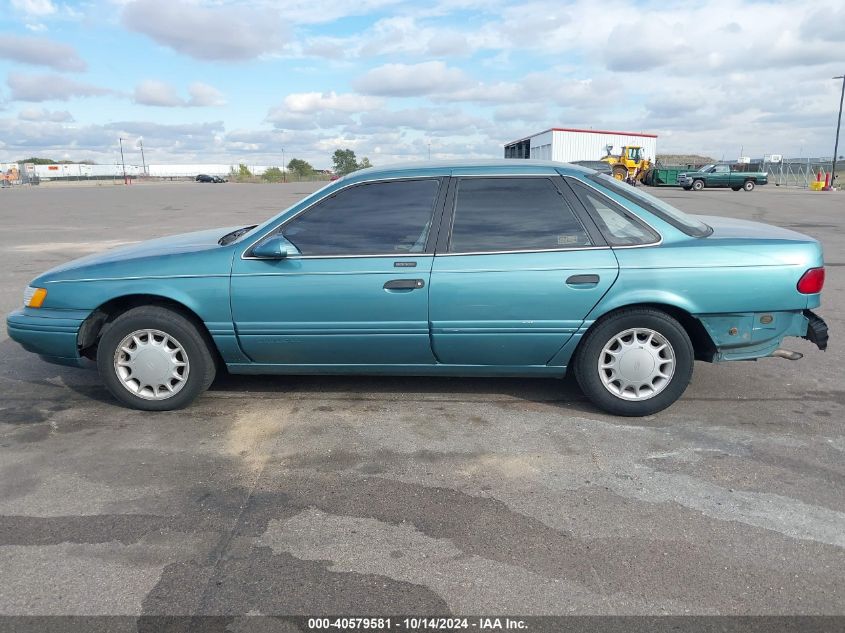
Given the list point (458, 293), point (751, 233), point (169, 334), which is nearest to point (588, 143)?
point (751, 233)

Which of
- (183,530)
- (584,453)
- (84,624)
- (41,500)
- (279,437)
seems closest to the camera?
(84,624)

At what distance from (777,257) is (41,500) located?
4142mm

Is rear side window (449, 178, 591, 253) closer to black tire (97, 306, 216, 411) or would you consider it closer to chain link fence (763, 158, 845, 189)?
black tire (97, 306, 216, 411)

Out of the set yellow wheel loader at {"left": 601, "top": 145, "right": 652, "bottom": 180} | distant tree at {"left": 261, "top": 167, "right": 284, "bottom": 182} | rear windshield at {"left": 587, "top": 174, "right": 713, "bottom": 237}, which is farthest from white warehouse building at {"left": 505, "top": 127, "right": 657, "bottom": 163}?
rear windshield at {"left": 587, "top": 174, "right": 713, "bottom": 237}

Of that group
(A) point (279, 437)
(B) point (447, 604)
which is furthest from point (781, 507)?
(A) point (279, 437)

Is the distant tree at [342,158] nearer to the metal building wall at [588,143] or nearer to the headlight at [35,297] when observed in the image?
the metal building wall at [588,143]

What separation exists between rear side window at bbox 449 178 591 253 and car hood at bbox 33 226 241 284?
1471 mm

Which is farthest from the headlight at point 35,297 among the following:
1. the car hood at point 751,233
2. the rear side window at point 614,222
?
the car hood at point 751,233

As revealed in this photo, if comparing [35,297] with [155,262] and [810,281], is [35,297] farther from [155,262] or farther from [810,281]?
[810,281]

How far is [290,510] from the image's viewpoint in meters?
3.06

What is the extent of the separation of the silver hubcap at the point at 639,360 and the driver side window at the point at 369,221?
133cm

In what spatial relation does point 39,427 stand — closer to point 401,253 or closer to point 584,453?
point 401,253

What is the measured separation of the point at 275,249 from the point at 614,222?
204 centimetres

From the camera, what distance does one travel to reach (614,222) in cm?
401
